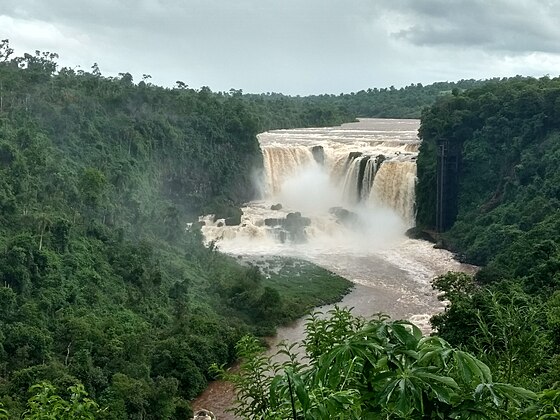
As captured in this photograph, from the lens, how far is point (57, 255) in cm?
1898

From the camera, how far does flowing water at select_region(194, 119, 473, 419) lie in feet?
77.0

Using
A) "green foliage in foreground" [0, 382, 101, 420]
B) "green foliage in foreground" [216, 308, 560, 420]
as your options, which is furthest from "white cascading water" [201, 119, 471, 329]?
"green foliage in foreground" [216, 308, 560, 420]

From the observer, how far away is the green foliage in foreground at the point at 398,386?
216 centimetres

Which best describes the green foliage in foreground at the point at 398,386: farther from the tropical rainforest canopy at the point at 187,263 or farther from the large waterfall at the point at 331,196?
the large waterfall at the point at 331,196

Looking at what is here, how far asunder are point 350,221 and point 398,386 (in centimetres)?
3007

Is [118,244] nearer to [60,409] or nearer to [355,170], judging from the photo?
[355,170]

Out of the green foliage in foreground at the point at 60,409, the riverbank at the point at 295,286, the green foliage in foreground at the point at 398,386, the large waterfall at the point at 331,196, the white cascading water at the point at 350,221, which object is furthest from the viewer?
the large waterfall at the point at 331,196

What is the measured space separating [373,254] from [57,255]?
14.4m

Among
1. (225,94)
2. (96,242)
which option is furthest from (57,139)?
(225,94)

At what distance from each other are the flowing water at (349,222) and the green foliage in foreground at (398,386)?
56.9 feet

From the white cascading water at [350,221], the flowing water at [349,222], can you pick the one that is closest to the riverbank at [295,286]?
the flowing water at [349,222]

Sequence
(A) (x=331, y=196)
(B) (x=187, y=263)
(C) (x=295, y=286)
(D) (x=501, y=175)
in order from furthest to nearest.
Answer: (A) (x=331, y=196), (D) (x=501, y=175), (B) (x=187, y=263), (C) (x=295, y=286)

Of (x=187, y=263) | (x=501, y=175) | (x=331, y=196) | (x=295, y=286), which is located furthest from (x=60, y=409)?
(x=331, y=196)

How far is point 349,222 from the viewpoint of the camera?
32.0m
